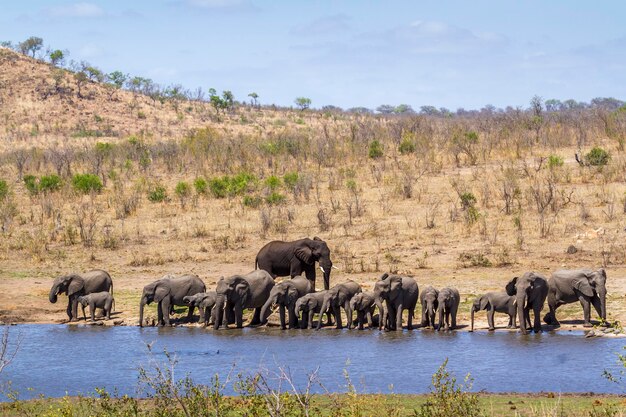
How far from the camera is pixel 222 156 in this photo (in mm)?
43281

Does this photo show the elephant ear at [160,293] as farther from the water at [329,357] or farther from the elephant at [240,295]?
the elephant at [240,295]

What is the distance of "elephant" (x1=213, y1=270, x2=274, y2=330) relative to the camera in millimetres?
22344

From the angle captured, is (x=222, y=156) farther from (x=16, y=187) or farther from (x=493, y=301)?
(x=493, y=301)

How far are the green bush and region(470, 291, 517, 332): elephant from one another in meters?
19.7

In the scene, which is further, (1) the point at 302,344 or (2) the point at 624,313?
(2) the point at 624,313

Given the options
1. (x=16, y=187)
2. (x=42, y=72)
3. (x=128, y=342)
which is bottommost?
(x=128, y=342)

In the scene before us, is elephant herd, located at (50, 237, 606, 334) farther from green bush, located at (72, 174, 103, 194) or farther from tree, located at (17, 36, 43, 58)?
tree, located at (17, 36, 43, 58)

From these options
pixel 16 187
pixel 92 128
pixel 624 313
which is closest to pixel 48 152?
pixel 16 187

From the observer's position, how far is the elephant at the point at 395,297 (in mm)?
21266

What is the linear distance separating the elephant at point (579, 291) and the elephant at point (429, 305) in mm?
2206

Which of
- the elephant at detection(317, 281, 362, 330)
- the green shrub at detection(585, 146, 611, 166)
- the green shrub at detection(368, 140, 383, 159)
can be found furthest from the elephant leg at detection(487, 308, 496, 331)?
the green shrub at detection(368, 140, 383, 159)

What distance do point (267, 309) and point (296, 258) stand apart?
2556mm

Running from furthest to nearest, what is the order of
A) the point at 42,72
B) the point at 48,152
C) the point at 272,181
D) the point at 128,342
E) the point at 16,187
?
the point at 42,72
the point at 48,152
the point at 16,187
the point at 272,181
the point at 128,342

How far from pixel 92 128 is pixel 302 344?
46705 millimetres
